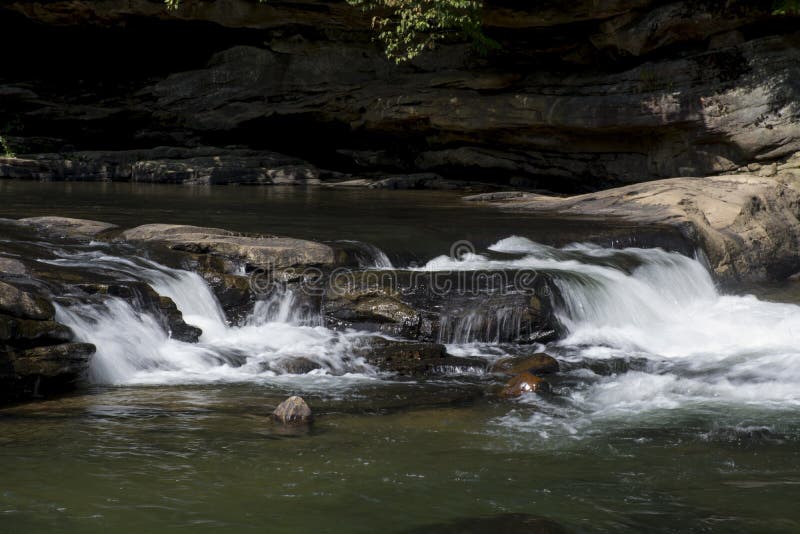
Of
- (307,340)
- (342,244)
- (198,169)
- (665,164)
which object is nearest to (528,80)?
(665,164)

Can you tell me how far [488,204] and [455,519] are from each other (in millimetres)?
12972

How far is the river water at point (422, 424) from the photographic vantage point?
488cm

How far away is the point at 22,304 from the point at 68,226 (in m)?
4.28

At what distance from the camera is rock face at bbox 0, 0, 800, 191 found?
1800 cm

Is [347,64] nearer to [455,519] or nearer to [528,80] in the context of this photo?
[528,80]

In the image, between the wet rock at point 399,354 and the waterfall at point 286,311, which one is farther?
the waterfall at point 286,311

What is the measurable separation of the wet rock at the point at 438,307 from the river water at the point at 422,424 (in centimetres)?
25

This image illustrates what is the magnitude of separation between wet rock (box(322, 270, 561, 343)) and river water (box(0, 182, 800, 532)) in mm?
251

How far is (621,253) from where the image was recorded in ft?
40.4

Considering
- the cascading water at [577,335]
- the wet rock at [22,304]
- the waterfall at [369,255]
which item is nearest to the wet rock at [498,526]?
the cascading water at [577,335]

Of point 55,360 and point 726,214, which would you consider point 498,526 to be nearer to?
point 55,360

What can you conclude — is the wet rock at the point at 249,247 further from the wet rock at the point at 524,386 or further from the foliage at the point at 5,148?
the foliage at the point at 5,148

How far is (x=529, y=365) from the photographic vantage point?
8.38 m

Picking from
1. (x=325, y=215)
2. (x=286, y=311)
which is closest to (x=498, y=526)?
(x=286, y=311)
